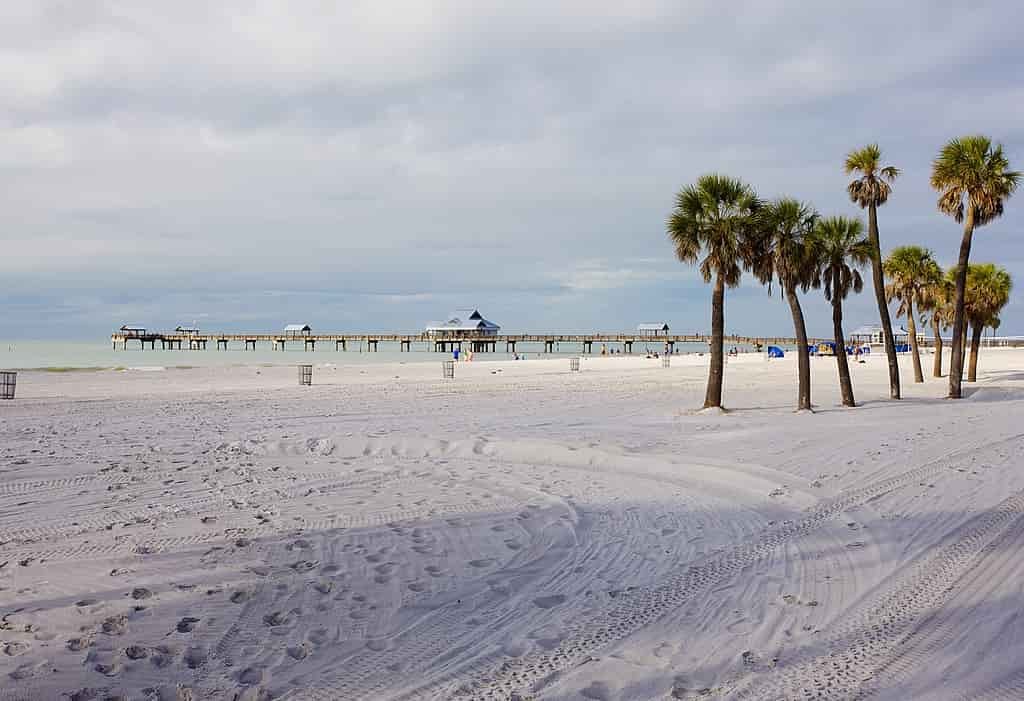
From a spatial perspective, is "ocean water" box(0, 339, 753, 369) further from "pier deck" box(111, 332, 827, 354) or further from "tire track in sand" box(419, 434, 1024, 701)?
"tire track in sand" box(419, 434, 1024, 701)

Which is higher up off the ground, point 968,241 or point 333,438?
point 968,241

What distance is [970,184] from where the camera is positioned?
2239cm

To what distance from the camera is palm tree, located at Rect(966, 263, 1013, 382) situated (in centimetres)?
3288

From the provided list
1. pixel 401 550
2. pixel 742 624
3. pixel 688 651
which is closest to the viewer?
pixel 688 651

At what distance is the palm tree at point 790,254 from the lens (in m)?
18.7

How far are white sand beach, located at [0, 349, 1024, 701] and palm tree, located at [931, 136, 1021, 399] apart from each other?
12165 mm

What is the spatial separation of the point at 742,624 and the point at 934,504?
4.35 metres

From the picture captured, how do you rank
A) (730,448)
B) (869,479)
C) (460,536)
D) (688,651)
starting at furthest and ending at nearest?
(730,448) → (869,479) → (460,536) → (688,651)

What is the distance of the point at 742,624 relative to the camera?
4.80 metres

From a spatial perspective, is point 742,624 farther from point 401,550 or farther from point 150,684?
point 150,684

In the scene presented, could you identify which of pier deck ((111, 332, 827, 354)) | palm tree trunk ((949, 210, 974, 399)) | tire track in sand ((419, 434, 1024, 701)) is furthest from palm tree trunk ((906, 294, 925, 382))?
pier deck ((111, 332, 827, 354))

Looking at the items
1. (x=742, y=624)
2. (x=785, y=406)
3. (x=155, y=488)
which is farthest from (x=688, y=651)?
(x=785, y=406)

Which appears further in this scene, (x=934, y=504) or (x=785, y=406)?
(x=785, y=406)

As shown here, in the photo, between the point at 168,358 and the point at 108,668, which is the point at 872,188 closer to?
the point at 108,668
